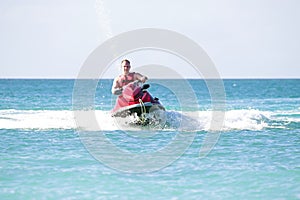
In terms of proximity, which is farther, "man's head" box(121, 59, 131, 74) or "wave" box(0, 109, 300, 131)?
"wave" box(0, 109, 300, 131)

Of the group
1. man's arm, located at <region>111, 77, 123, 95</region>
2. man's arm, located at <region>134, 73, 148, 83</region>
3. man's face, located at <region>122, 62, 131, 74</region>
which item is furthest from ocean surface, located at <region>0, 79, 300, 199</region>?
man's face, located at <region>122, 62, 131, 74</region>

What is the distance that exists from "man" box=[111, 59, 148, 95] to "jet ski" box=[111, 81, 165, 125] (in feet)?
0.46

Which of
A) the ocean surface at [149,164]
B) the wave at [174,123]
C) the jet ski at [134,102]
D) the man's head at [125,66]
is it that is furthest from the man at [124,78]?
the ocean surface at [149,164]

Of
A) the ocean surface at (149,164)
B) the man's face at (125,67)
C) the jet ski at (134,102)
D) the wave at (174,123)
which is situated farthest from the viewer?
the wave at (174,123)

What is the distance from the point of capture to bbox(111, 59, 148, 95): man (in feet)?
49.5

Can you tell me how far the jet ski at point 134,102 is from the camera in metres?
14.9

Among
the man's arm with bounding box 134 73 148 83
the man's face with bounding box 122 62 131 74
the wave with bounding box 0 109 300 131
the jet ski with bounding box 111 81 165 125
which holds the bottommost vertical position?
the wave with bounding box 0 109 300 131

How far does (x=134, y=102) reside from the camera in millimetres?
14883

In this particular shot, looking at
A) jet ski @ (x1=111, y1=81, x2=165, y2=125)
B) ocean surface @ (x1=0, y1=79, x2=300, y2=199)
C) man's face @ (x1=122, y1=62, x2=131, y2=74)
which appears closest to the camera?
ocean surface @ (x1=0, y1=79, x2=300, y2=199)

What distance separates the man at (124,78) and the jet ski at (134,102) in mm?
140

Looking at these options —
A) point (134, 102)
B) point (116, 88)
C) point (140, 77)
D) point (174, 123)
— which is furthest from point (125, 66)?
point (174, 123)

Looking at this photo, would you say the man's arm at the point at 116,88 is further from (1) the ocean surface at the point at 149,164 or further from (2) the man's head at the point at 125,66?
(1) the ocean surface at the point at 149,164

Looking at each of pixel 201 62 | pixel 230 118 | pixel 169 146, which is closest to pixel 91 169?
pixel 169 146

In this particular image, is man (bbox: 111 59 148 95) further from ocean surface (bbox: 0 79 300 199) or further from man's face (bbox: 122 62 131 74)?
ocean surface (bbox: 0 79 300 199)
